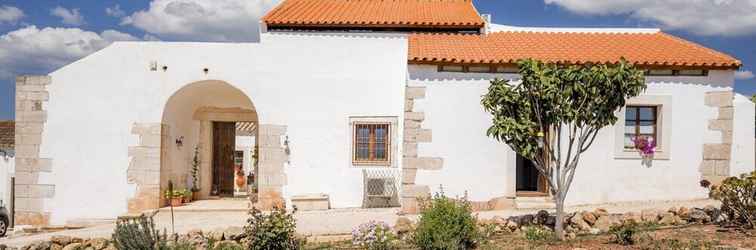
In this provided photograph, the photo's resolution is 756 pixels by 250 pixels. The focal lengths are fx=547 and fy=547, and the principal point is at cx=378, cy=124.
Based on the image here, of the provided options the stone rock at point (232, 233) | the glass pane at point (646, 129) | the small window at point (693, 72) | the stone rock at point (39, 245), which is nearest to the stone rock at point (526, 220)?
the glass pane at point (646, 129)

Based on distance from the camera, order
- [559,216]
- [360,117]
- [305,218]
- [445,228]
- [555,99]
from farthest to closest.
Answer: [360,117] → [305,218] → [559,216] → [555,99] → [445,228]

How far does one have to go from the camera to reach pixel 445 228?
7125mm

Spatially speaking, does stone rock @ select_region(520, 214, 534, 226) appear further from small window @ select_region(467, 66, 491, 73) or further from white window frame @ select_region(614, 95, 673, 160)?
small window @ select_region(467, 66, 491, 73)

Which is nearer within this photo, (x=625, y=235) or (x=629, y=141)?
(x=625, y=235)

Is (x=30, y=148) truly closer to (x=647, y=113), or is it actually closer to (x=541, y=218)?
(x=541, y=218)

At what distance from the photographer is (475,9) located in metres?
15.1

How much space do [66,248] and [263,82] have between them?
208 inches

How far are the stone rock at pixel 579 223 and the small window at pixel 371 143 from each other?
4.80 metres

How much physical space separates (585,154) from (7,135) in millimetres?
18558

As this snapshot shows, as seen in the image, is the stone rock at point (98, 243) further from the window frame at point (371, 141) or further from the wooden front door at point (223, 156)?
the wooden front door at point (223, 156)

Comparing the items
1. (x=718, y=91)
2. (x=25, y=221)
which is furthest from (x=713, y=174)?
(x=25, y=221)

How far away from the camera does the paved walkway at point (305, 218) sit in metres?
9.66

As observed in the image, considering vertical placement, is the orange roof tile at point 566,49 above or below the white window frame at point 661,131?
above

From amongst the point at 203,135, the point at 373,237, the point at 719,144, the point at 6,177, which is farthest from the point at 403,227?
the point at 6,177
